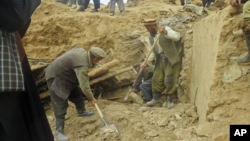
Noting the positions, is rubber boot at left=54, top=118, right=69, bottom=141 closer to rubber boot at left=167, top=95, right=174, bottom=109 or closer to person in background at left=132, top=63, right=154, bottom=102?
rubber boot at left=167, top=95, right=174, bottom=109

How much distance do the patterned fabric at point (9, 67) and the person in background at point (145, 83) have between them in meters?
5.01

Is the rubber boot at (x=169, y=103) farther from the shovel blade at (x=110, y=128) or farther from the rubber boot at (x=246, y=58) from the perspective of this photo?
the rubber boot at (x=246, y=58)

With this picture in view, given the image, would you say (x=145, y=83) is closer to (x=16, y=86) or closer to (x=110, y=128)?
(x=110, y=128)

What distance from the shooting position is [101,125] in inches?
192

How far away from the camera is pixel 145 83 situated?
6.40 metres

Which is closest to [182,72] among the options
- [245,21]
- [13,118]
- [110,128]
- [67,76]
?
[110,128]

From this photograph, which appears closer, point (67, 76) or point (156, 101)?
point (67, 76)

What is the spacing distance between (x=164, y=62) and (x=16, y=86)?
4510 mm

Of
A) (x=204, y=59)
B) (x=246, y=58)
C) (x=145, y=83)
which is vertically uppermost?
(x=246, y=58)

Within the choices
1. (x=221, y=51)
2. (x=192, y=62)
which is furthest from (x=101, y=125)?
(x=221, y=51)

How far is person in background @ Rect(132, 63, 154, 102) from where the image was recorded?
20.9 feet

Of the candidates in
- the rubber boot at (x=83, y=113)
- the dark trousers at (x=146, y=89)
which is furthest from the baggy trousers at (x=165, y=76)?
the rubber boot at (x=83, y=113)

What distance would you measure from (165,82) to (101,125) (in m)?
1.65

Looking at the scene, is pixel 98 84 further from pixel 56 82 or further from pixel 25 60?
pixel 25 60
